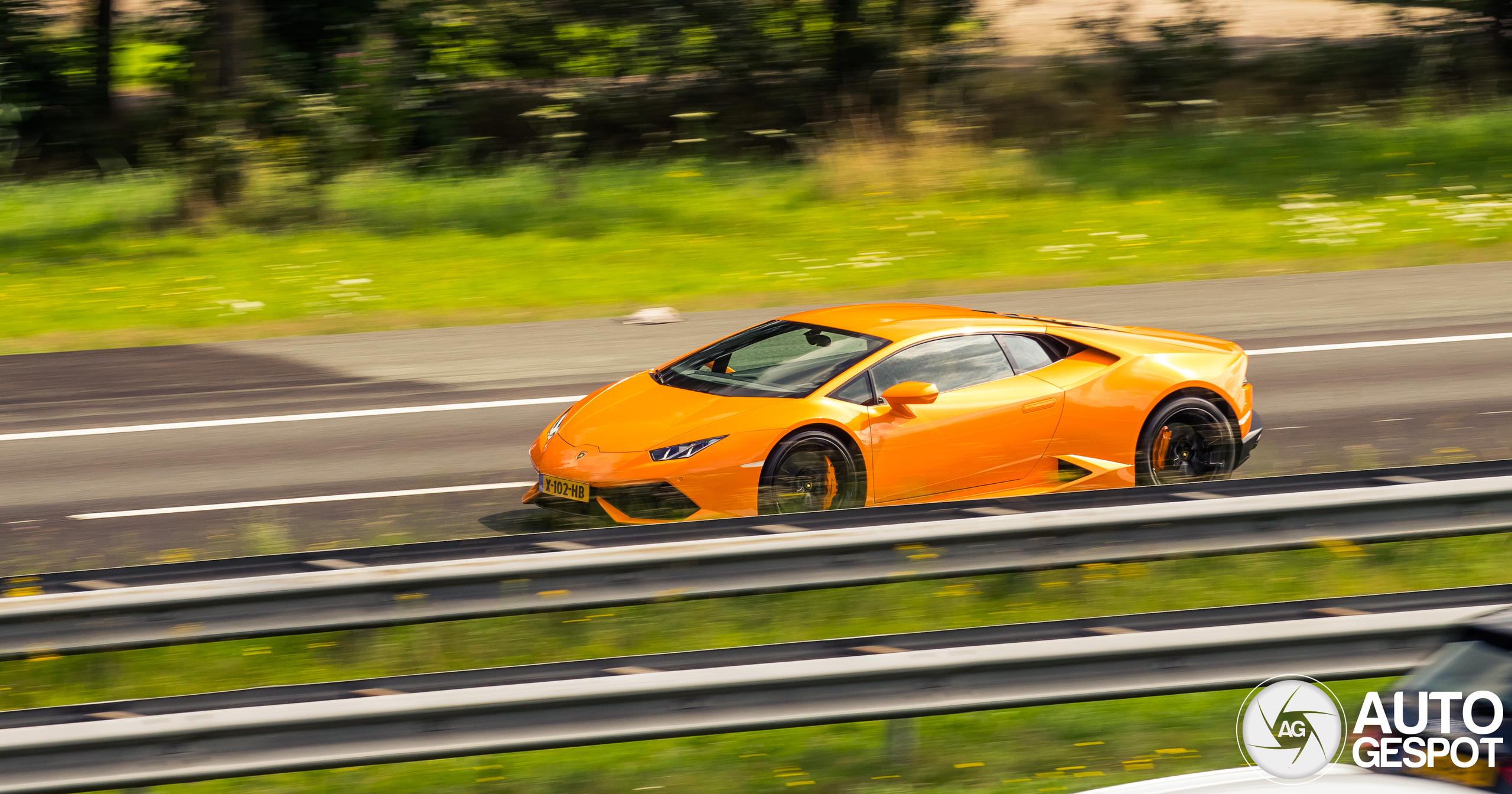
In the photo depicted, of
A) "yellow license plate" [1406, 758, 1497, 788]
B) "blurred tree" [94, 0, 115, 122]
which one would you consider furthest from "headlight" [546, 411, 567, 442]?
"blurred tree" [94, 0, 115, 122]

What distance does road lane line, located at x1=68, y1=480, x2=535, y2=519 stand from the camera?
28.9ft

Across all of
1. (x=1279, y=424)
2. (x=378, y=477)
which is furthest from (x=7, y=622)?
(x=1279, y=424)

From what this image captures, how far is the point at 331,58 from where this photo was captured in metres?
22.7

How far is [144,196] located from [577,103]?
271 inches

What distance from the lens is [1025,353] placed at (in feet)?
25.8

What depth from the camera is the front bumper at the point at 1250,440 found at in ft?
26.9

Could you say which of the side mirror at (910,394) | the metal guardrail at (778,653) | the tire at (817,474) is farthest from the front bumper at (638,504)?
the metal guardrail at (778,653)

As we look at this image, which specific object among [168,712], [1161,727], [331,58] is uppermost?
[331,58]

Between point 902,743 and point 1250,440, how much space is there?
4431 mm

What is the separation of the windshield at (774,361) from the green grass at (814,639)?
155 cm

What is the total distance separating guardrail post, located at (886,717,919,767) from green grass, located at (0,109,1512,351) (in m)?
9.80

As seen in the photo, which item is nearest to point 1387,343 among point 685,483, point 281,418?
point 685,483

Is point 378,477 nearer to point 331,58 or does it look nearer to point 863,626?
point 863,626

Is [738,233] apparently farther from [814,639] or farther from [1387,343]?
[814,639]
